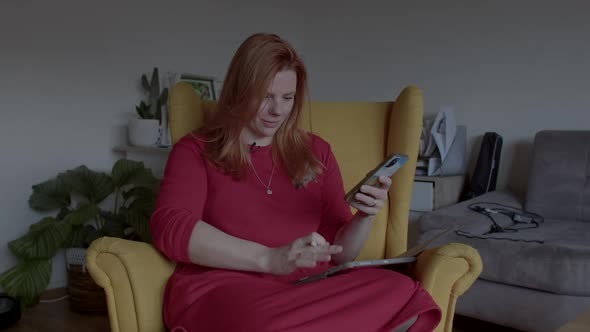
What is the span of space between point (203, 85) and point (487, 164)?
168 centimetres

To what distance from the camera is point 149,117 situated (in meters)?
2.76

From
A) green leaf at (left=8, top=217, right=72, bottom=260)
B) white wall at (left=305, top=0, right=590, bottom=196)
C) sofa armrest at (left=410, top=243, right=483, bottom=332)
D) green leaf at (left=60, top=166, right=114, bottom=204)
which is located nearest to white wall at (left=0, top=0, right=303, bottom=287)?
green leaf at (left=60, top=166, right=114, bottom=204)

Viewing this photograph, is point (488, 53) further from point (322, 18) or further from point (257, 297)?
point (257, 297)

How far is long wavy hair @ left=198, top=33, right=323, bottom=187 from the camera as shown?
50.2 inches

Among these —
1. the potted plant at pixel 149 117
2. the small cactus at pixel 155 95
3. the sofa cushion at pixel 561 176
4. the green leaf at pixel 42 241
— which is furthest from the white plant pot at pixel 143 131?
the sofa cushion at pixel 561 176

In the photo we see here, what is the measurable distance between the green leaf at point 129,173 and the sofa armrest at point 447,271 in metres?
1.60

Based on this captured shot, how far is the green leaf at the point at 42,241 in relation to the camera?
2.28m

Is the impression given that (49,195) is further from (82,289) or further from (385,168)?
(385,168)

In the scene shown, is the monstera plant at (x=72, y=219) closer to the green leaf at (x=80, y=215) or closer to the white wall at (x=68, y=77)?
the green leaf at (x=80, y=215)

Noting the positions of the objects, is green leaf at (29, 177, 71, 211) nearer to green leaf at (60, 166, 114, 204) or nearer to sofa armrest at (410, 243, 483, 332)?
green leaf at (60, 166, 114, 204)

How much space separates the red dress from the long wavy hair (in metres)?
0.03

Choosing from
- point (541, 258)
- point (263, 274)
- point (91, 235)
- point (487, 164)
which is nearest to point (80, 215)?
point (91, 235)

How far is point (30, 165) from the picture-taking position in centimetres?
260

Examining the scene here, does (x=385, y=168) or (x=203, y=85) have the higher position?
(x=203, y=85)
